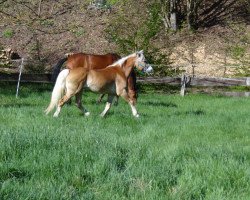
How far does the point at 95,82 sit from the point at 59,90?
909 millimetres

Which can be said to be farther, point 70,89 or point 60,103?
point 70,89

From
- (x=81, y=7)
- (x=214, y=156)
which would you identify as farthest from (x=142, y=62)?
(x=81, y=7)

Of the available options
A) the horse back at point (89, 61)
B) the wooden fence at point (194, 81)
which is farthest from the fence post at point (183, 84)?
the horse back at point (89, 61)

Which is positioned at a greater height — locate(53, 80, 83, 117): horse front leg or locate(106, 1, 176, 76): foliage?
locate(106, 1, 176, 76): foliage

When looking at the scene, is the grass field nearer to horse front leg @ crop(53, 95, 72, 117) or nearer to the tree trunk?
horse front leg @ crop(53, 95, 72, 117)

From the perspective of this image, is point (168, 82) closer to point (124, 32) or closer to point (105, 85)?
point (124, 32)

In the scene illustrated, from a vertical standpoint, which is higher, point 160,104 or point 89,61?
point 89,61

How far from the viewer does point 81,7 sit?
3428cm

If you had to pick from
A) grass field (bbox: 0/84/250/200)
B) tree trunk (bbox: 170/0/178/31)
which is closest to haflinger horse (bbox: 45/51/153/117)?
grass field (bbox: 0/84/250/200)

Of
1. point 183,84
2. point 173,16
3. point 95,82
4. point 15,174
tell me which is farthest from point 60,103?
point 173,16

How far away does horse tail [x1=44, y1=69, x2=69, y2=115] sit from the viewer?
12.7 m

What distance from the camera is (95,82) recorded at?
42.9ft

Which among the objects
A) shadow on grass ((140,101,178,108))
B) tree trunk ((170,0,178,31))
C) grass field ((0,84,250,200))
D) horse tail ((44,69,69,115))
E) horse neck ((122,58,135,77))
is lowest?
shadow on grass ((140,101,178,108))

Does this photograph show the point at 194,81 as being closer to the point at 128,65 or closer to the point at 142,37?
the point at 142,37
